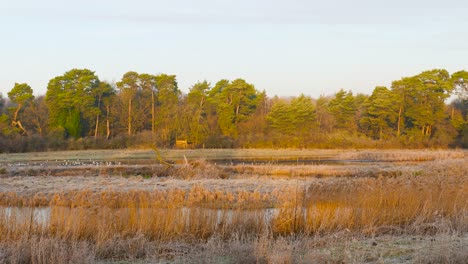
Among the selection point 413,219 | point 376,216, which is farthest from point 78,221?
point 413,219

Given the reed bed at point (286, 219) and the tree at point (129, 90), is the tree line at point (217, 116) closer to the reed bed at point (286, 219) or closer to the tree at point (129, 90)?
the tree at point (129, 90)

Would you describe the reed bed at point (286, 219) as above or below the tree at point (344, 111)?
below

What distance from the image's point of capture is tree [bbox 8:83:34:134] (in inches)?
2124

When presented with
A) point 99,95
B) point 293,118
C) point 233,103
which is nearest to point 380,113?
point 293,118

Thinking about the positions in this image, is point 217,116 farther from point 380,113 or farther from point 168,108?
point 380,113

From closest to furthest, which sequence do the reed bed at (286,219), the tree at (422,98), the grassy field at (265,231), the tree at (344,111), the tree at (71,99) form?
1. the grassy field at (265,231)
2. the reed bed at (286,219)
3. the tree at (71,99)
4. the tree at (422,98)
5. the tree at (344,111)

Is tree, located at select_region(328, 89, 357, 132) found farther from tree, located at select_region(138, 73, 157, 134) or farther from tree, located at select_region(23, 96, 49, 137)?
tree, located at select_region(23, 96, 49, 137)

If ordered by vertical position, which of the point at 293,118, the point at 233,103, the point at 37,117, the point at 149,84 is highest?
the point at 149,84

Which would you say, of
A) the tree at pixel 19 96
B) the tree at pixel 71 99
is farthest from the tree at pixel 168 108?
the tree at pixel 19 96

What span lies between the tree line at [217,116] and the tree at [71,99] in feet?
0.39

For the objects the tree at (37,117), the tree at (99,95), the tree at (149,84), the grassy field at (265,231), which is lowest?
the grassy field at (265,231)

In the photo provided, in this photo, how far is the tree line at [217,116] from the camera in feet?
178

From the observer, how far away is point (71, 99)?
5506 cm

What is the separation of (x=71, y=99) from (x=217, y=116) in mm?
18466
